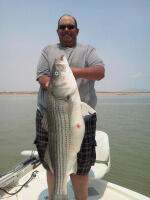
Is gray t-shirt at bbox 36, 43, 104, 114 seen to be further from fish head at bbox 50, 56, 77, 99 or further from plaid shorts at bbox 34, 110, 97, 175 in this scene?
fish head at bbox 50, 56, 77, 99

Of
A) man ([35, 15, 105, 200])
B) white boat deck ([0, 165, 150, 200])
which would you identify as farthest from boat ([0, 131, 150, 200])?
man ([35, 15, 105, 200])

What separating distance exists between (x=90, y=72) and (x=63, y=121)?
0.69m

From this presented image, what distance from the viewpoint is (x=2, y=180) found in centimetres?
383

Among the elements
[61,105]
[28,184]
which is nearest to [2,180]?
[28,184]

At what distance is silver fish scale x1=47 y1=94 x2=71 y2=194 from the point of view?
7.10 feet

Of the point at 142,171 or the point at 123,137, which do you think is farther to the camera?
the point at 123,137

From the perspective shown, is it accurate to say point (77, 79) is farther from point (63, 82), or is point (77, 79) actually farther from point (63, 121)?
point (63, 121)

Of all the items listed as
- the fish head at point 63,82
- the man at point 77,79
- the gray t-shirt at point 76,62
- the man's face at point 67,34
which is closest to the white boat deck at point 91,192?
the man at point 77,79

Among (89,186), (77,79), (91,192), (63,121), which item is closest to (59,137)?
(63,121)

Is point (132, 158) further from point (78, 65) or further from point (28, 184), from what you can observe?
point (78, 65)

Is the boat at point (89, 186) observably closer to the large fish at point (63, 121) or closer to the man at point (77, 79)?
the man at point (77, 79)

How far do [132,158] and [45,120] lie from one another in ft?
25.0

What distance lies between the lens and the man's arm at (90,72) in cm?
232

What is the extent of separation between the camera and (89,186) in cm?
411
